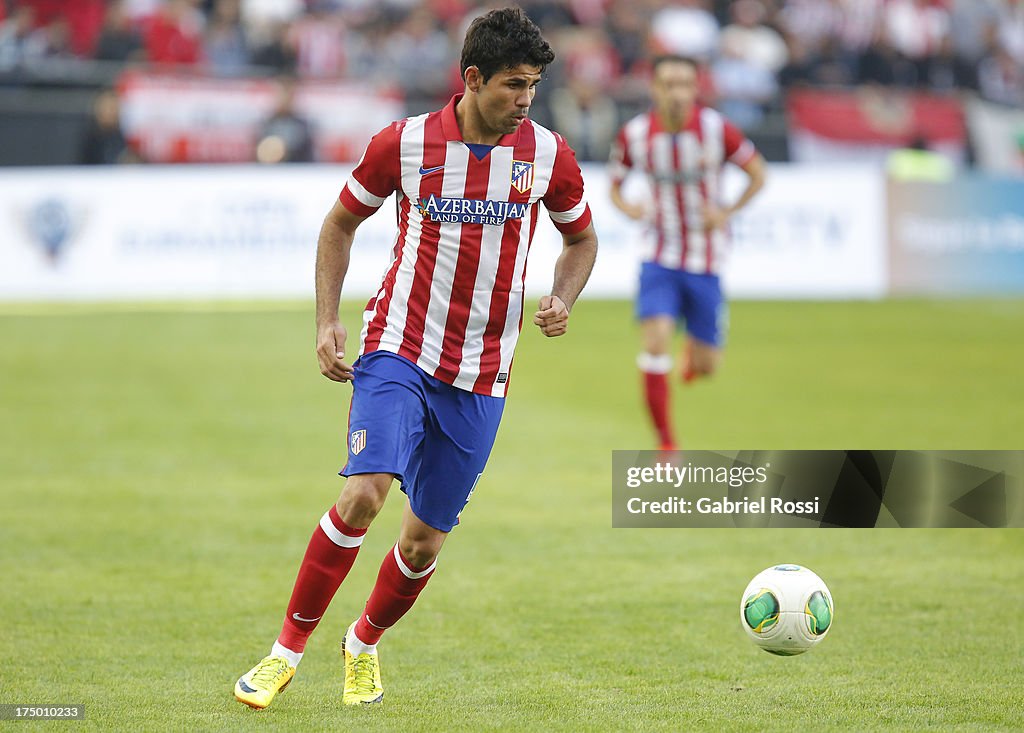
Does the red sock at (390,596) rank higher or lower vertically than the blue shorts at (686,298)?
higher

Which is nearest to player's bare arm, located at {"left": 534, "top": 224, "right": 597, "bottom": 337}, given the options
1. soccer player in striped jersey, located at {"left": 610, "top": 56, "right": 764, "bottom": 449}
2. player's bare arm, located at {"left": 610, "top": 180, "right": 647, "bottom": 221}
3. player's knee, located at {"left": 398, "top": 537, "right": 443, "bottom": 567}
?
player's knee, located at {"left": 398, "top": 537, "right": 443, "bottom": 567}

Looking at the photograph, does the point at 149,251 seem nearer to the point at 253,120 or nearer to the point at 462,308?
the point at 253,120

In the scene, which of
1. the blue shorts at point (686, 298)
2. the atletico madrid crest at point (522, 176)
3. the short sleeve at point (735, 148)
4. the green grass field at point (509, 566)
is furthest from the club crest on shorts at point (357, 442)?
the short sleeve at point (735, 148)

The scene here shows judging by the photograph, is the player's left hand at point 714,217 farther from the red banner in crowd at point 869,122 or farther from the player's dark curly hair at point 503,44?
the red banner in crowd at point 869,122

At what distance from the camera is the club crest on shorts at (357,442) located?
16.1 feet

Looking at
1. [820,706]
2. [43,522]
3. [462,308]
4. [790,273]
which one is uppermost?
[462,308]

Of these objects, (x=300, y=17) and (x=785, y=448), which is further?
(x=300, y=17)

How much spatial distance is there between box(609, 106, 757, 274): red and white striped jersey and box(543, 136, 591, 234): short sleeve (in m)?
4.87

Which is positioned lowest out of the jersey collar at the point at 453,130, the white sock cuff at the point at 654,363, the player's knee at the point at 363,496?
the white sock cuff at the point at 654,363

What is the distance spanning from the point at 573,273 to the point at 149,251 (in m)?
12.9

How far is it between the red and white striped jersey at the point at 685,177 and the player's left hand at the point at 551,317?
5.18 metres

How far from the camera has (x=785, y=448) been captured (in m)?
10.1

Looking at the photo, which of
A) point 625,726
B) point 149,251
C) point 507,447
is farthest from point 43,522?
point 149,251

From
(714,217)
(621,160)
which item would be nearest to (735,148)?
(714,217)
